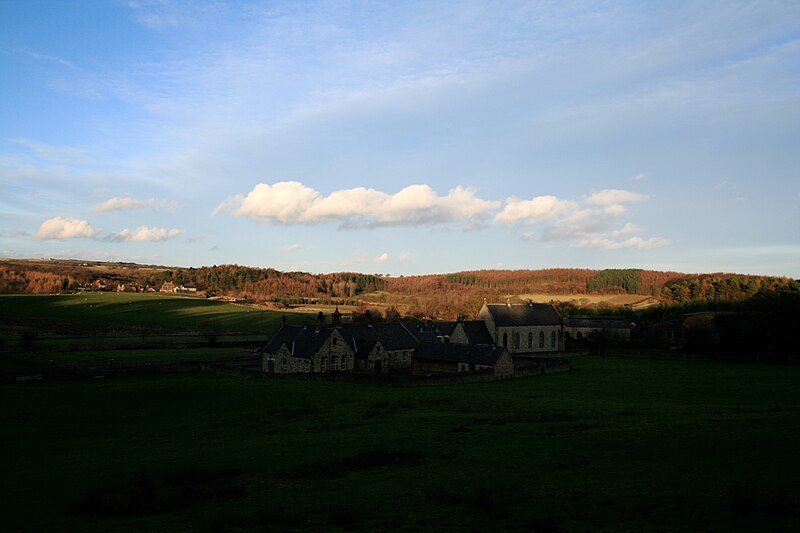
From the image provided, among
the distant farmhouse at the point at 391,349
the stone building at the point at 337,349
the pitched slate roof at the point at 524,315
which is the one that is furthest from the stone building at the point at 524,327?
the stone building at the point at 337,349

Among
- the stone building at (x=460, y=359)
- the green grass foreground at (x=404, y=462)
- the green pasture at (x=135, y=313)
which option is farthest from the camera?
the green pasture at (x=135, y=313)

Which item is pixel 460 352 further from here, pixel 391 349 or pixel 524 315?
pixel 524 315

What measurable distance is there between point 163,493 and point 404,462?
26.5ft

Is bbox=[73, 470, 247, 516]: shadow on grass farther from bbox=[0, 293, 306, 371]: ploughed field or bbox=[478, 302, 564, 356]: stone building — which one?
bbox=[478, 302, 564, 356]: stone building

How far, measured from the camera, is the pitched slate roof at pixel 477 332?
76562mm

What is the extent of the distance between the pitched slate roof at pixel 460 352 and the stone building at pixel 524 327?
56.8ft

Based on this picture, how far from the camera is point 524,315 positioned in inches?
3273

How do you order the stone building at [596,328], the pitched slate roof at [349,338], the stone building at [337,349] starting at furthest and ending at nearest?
the stone building at [596,328] → the pitched slate roof at [349,338] → the stone building at [337,349]

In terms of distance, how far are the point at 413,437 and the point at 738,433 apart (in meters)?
13.0

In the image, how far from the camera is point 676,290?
138 meters

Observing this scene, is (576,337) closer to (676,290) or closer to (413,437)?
(676,290)

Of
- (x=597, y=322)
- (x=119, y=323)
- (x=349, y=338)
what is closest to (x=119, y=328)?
(x=119, y=323)

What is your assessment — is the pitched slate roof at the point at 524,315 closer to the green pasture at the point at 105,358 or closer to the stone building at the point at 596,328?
the stone building at the point at 596,328

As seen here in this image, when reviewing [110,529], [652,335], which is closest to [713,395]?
[110,529]
